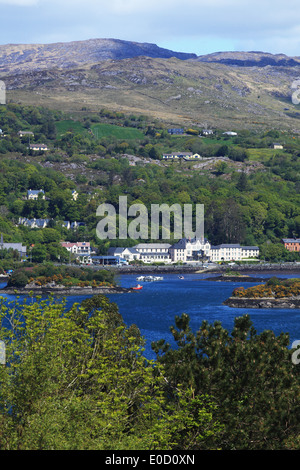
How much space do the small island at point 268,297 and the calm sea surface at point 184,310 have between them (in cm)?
114

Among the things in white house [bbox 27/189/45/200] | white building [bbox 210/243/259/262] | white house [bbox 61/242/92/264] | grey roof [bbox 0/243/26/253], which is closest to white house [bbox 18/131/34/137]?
white house [bbox 27/189/45/200]

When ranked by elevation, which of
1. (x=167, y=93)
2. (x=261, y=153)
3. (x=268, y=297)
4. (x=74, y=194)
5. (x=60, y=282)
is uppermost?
(x=167, y=93)

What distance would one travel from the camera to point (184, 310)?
4762 cm

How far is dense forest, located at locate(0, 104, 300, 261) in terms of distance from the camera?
307ft

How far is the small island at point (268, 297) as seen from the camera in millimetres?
49500

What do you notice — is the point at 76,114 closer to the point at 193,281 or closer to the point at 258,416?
the point at 193,281

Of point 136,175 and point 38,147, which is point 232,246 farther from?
point 38,147

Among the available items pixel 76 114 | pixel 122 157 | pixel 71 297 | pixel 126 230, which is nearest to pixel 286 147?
pixel 122 157

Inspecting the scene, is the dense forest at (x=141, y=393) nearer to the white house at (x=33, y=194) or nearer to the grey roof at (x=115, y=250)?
the grey roof at (x=115, y=250)

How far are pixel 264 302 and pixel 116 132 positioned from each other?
87.9 metres

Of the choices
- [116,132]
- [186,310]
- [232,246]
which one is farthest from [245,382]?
[116,132]

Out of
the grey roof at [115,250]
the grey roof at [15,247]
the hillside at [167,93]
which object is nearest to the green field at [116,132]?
the hillside at [167,93]

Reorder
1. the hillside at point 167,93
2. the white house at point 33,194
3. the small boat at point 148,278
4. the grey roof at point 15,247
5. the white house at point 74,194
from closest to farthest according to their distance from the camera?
the small boat at point 148,278
the grey roof at point 15,247
the white house at point 33,194
the white house at point 74,194
the hillside at point 167,93

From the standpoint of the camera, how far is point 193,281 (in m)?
71.1
